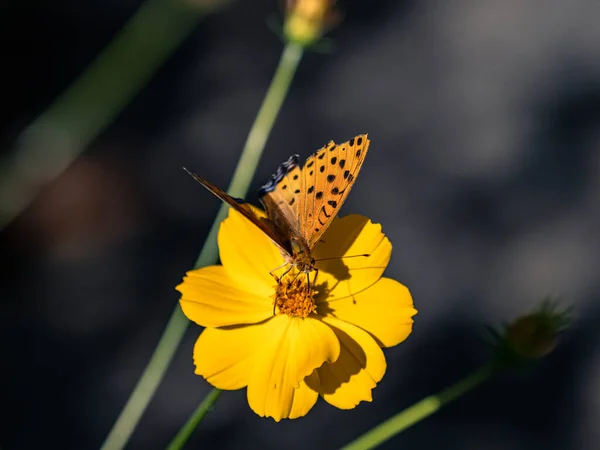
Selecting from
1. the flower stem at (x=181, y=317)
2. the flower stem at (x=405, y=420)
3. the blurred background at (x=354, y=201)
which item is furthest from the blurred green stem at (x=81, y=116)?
the flower stem at (x=405, y=420)

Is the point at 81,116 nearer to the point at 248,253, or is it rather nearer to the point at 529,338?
the point at 248,253

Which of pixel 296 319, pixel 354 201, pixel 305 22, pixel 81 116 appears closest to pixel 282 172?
pixel 296 319

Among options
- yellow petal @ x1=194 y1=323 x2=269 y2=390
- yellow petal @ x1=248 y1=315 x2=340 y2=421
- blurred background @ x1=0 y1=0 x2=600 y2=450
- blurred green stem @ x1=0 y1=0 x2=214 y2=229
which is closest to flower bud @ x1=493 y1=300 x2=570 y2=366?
yellow petal @ x1=248 y1=315 x2=340 y2=421

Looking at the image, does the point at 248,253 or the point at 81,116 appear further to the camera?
the point at 81,116

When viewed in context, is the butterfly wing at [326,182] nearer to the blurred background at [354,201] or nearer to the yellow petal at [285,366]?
the yellow petal at [285,366]

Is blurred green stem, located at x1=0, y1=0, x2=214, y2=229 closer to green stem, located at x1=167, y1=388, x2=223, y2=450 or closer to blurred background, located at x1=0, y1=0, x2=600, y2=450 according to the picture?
blurred background, located at x1=0, y1=0, x2=600, y2=450

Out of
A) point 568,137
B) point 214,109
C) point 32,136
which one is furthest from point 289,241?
point 568,137
